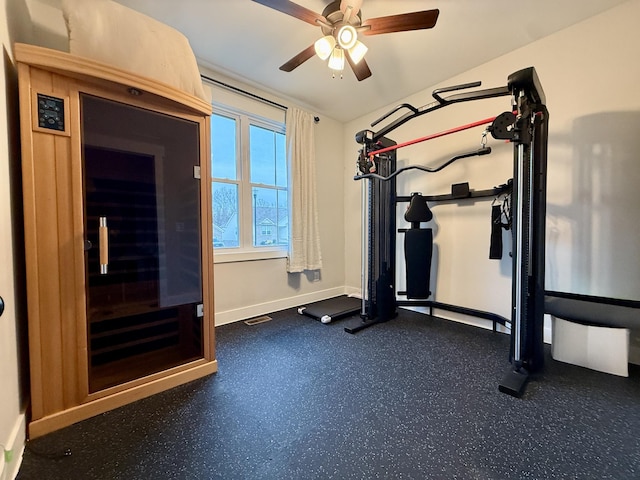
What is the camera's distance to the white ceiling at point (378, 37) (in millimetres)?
1955

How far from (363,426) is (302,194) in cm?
262

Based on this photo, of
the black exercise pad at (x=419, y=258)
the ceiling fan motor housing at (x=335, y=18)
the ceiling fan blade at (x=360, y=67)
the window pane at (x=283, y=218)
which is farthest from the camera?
the window pane at (x=283, y=218)

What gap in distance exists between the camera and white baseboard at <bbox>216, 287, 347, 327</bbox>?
2.86 metres

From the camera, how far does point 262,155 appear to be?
10.7 ft

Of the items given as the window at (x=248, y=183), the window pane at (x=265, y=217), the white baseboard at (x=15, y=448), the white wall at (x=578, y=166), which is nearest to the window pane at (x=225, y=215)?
the window at (x=248, y=183)

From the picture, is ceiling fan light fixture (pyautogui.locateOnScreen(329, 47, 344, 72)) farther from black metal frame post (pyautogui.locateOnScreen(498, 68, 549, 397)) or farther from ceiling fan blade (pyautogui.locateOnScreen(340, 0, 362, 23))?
black metal frame post (pyautogui.locateOnScreen(498, 68, 549, 397))

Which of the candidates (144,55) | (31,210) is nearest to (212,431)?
(31,210)

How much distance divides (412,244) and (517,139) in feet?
4.34

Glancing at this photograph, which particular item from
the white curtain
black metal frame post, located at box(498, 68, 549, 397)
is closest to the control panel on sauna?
the white curtain

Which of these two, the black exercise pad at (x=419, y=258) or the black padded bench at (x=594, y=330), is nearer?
the black padded bench at (x=594, y=330)

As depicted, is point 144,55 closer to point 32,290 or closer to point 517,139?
point 32,290

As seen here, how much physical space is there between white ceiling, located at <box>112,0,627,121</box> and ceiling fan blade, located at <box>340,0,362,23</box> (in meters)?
0.42

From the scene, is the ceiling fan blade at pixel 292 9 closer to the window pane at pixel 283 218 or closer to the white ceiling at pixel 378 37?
the white ceiling at pixel 378 37

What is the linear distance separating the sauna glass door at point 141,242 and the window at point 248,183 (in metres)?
1.05
